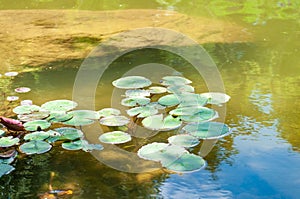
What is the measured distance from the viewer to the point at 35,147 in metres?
1.63

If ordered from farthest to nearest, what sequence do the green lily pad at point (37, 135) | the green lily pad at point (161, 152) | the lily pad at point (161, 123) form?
the lily pad at point (161, 123) → the green lily pad at point (37, 135) → the green lily pad at point (161, 152)

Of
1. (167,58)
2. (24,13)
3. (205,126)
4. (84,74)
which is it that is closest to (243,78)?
(167,58)

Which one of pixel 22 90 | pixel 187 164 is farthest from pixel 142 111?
pixel 22 90

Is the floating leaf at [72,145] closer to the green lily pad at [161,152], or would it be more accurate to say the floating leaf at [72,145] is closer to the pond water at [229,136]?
the pond water at [229,136]

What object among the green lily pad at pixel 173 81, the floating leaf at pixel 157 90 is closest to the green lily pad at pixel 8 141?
the floating leaf at pixel 157 90

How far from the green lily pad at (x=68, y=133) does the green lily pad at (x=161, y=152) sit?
0.27 m

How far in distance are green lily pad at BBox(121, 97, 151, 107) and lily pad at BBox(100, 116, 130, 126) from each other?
107 mm

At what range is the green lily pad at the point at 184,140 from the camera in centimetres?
167

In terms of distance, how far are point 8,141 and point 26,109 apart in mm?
274

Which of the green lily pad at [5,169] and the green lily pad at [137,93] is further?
the green lily pad at [137,93]

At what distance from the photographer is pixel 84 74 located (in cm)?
246

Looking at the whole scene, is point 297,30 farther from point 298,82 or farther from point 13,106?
point 13,106

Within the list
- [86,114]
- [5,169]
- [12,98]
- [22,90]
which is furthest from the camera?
[22,90]

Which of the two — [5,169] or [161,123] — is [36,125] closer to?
[5,169]
